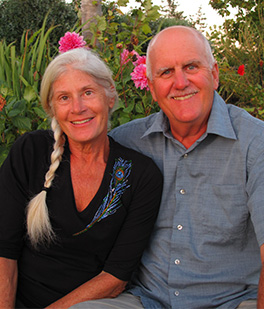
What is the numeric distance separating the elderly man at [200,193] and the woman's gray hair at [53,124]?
33 centimetres

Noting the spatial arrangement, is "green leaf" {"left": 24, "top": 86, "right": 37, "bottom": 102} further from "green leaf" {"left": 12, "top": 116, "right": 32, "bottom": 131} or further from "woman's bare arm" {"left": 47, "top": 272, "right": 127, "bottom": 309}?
"woman's bare arm" {"left": 47, "top": 272, "right": 127, "bottom": 309}

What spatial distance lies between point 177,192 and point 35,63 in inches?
81.6

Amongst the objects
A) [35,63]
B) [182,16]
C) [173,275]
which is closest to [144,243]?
[173,275]

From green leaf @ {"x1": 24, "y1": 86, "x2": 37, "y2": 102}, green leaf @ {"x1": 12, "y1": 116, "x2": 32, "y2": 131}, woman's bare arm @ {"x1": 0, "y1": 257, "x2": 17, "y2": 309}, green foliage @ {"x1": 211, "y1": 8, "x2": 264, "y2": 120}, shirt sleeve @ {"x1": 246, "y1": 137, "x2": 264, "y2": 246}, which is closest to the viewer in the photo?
shirt sleeve @ {"x1": 246, "y1": 137, "x2": 264, "y2": 246}

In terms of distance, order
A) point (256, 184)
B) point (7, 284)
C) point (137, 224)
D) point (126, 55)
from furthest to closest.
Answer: point (126, 55) < point (137, 224) < point (7, 284) < point (256, 184)

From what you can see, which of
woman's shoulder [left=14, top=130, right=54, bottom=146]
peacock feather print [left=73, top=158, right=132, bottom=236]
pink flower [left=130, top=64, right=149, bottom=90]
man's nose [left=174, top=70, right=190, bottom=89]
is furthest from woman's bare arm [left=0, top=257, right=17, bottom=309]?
pink flower [left=130, top=64, right=149, bottom=90]

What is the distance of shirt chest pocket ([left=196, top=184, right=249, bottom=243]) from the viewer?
1.98 metres

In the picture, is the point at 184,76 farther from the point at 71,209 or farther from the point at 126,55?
the point at 126,55

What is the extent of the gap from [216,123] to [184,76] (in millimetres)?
313

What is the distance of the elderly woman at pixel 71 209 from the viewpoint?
2.01 meters

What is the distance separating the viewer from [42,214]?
1.98 m

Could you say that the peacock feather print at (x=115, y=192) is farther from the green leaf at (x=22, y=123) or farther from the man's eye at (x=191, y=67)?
the green leaf at (x=22, y=123)

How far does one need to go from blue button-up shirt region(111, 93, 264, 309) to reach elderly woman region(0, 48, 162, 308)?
0.46 ft

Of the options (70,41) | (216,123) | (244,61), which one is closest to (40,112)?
(70,41)
